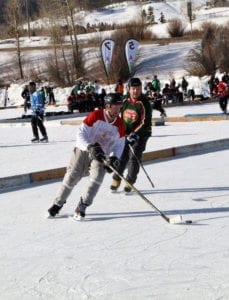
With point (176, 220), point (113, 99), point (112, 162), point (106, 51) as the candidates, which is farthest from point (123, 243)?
point (106, 51)

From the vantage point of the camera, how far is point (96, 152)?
5.55m

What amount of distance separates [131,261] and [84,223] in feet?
4.36

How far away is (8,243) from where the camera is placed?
17.1ft

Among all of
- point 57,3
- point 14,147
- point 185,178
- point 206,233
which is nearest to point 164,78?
point 57,3

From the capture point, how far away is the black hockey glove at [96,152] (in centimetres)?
555

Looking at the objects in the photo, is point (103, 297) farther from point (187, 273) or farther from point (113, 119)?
point (113, 119)

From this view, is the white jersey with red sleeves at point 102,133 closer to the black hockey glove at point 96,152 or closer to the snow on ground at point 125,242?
the black hockey glove at point 96,152

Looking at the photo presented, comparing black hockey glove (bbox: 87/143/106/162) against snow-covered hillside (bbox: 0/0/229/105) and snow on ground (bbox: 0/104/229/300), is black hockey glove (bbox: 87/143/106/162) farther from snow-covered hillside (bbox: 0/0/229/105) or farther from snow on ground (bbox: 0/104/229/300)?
snow-covered hillside (bbox: 0/0/229/105)

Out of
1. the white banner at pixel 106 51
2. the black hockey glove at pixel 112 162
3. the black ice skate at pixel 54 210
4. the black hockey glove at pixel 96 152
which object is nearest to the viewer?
the black hockey glove at pixel 96 152

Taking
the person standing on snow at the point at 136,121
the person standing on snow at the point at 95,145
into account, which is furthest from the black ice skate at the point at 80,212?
the person standing on snow at the point at 136,121

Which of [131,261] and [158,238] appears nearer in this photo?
[131,261]

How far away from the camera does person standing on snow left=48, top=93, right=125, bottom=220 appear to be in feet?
18.8

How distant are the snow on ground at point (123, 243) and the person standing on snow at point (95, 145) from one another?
12.6 inches

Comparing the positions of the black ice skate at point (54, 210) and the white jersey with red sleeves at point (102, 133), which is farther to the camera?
the black ice skate at point (54, 210)
